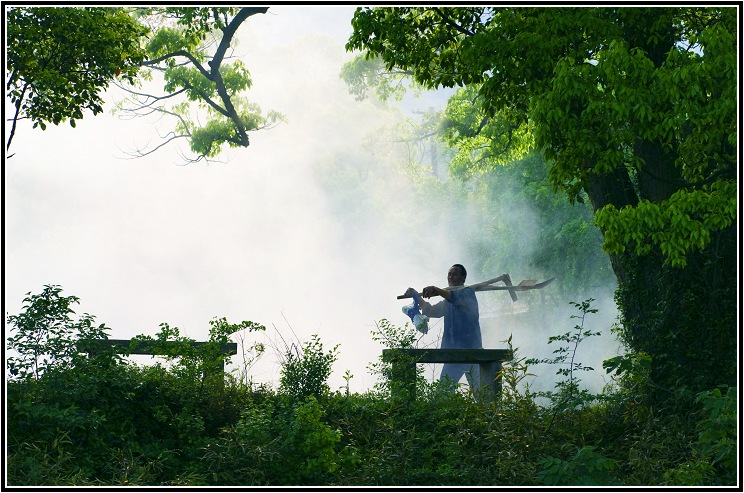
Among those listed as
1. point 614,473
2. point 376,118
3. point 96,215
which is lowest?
point 614,473

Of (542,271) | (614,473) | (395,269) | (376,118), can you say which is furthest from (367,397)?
(376,118)

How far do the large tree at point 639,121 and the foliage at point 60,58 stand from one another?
2635 mm

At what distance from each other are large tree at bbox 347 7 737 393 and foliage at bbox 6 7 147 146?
2.63 metres

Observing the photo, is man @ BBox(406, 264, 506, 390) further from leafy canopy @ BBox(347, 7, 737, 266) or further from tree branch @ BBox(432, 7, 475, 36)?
tree branch @ BBox(432, 7, 475, 36)

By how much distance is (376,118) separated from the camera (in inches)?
1198

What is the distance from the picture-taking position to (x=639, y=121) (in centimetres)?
721

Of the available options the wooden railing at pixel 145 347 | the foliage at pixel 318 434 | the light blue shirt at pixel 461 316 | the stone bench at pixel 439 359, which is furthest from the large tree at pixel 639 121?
the wooden railing at pixel 145 347

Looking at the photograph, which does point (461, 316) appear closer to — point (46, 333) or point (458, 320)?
point (458, 320)

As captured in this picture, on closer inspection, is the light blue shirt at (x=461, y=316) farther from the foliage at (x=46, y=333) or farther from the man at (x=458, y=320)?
the foliage at (x=46, y=333)

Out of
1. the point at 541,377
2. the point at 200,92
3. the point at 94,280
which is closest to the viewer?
the point at 200,92

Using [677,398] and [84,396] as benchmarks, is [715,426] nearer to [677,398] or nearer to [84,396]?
[677,398]

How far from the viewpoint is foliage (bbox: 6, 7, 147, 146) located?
8648mm

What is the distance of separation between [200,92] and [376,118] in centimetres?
1670

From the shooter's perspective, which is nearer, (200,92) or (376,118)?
(200,92)
